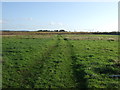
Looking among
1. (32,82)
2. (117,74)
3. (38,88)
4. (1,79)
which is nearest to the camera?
(38,88)

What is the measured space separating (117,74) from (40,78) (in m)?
5.99

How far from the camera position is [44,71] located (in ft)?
36.5

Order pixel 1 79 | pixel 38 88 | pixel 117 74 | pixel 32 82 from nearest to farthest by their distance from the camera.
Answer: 1. pixel 38 88
2. pixel 32 82
3. pixel 1 79
4. pixel 117 74

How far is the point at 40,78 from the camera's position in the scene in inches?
381

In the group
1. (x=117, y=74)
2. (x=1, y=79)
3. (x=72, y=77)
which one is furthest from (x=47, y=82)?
(x=117, y=74)

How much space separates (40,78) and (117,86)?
16.9 ft

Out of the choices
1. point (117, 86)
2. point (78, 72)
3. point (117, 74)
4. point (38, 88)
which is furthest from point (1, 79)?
point (117, 74)

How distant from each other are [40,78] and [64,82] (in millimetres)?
1778

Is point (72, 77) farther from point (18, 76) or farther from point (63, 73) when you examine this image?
point (18, 76)

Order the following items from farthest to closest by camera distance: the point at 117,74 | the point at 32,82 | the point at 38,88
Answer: the point at 117,74
the point at 32,82
the point at 38,88

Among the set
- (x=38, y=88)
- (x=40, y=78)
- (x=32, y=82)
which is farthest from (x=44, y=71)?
(x=38, y=88)

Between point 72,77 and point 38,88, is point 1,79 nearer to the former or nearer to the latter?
point 38,88

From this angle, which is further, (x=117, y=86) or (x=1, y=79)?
(x=1, y=79)

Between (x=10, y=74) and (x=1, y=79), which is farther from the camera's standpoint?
(x=10, y=74)
